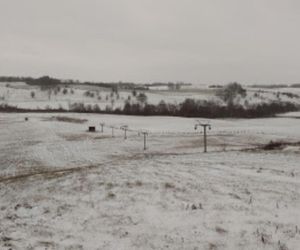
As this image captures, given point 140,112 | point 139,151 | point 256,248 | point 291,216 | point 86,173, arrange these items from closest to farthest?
point 256,248 → point 291,216 → point 86,173 → point 139,151 → point 140,112

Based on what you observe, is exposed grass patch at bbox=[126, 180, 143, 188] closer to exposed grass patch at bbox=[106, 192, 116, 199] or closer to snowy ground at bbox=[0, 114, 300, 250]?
snowy ground at bbox=[0, 114, 300, 250]

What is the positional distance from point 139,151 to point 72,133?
2633cm

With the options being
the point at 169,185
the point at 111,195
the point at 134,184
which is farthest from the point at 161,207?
the point at 134,184

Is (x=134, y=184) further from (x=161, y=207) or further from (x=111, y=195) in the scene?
(x=161, y=207)

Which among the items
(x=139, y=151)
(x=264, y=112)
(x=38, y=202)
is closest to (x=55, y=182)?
(x=38, y=202)

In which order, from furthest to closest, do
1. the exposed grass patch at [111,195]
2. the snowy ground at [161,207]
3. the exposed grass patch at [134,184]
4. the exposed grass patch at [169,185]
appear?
1. the exposed grass patch at [134,184]
2. the exposed grass patch at [169,185]
3. the exposed grass patch at [111,195]
4. the snowy ground at [161,207]

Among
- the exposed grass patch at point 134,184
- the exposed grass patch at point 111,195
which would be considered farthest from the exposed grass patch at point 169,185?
the exposed grass patch at point 111,195

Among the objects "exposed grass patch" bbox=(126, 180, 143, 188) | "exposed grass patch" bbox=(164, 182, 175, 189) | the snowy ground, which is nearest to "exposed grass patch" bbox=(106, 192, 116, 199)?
the snowy ground

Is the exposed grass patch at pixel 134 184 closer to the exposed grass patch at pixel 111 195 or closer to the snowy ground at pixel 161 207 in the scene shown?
the snowy ground at pixel 161 207

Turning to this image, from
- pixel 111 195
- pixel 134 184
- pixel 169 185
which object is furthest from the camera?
pixel 134 184

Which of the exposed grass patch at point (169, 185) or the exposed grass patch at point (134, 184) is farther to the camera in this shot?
the exposed grass patch at point (134, 184)

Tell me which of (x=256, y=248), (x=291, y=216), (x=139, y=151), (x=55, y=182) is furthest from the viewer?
(x=139, y=151)

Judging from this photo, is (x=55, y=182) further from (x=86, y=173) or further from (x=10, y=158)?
(x=10, y=158)

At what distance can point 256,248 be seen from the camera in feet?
35.1
